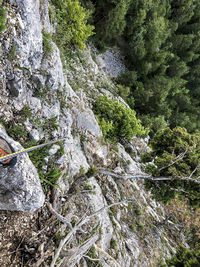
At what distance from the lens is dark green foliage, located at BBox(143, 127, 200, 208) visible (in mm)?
5191

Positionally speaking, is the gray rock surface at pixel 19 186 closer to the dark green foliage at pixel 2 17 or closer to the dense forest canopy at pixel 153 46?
the dark green foliage at pixel 2 17

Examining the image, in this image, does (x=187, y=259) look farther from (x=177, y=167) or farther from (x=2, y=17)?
(x=2, y=17)

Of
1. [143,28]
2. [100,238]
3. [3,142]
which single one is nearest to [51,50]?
[3,142]

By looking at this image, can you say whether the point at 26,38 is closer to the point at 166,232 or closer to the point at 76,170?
the point at 76,170

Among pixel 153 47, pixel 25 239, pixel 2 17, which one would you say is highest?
pixel 153 47

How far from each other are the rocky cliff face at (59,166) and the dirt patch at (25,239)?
0.02 meters

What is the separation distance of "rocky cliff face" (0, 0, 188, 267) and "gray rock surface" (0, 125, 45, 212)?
0.01 meters

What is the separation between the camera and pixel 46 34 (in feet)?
14.7

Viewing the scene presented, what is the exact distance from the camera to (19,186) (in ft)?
8.59

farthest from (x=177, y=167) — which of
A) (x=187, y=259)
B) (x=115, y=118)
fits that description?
(x=115, y=118)

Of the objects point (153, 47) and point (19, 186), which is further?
point (153, 47)

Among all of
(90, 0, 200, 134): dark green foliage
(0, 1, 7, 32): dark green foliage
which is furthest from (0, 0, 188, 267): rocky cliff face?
(90, 0, 200, 134): dark green foliage

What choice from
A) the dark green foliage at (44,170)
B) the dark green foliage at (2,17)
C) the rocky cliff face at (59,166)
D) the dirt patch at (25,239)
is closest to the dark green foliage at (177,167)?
the rocky cliff face at (59,166)

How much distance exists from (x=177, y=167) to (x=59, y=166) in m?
3.79
